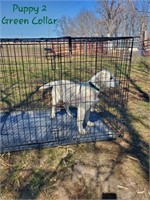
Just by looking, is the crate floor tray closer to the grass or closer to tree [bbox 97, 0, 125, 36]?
the grass

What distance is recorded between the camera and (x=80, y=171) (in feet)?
8.39

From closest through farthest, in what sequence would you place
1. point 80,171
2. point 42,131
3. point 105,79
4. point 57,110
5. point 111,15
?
point 80,171
point 105,79
point 42,131
point 57,110
point 111,15

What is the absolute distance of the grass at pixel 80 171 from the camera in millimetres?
2271

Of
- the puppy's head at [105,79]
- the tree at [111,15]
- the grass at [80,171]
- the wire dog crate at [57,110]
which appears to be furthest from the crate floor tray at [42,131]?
the tree at [111,15]

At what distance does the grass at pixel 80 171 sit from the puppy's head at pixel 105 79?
31.5 inches

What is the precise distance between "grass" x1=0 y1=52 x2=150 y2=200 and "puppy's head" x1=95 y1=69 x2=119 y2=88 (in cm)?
80

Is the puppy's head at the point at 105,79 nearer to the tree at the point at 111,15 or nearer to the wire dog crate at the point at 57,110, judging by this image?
the wire dog crate at the point at 57,110

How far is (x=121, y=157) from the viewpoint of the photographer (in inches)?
111

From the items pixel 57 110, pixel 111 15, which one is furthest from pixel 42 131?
pixel 111 15

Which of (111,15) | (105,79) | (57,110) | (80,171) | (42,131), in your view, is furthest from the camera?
(111,15)

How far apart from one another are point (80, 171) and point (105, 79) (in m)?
Answer: 1.34

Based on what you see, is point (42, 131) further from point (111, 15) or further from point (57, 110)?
point (111, 15)

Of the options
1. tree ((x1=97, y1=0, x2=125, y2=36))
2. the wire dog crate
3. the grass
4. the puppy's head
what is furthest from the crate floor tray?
tree ((x1=97, y1=0, x2=125, y2=36))

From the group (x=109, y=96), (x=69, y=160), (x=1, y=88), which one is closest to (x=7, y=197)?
(x=69, y=160)
